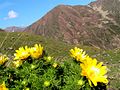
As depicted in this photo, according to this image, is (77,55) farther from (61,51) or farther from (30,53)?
(61,51)

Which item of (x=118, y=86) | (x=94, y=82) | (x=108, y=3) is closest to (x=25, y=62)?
(x=94, y=82)

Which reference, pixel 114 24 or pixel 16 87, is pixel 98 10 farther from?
pixel 16 87

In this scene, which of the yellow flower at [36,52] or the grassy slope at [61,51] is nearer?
the yellow flower at [36,52]

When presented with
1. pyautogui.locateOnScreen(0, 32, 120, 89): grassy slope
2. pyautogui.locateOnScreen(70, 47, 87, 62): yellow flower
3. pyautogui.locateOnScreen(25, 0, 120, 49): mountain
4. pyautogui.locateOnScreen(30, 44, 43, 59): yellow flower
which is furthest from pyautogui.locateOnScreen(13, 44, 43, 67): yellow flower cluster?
pyautogui.locateOnScreen(25, 0, 120, 49): mountain

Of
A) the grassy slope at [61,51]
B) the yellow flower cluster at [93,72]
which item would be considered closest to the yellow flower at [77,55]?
the yellow flower cluster at [93,72]

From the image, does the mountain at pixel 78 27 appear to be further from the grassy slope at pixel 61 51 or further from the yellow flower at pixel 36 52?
the yellow flower at pixel 36 52

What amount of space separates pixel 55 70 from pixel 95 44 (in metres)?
64.8

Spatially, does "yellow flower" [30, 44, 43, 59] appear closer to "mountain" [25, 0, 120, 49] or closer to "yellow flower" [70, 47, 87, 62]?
"yellow flower" [70, 47, 87, 62]

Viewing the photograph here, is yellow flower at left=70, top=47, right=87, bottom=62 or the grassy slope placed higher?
yellow flower at left=70, top=47, right=87, bottom=62

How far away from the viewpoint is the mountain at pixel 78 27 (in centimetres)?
6862

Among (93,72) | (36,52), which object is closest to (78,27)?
(36,52)

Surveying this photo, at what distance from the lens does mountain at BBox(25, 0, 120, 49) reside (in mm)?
68625

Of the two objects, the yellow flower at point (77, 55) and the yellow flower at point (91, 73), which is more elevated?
the yellow flower at point (77, 55)

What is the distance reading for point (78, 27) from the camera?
Result: 228 ft
